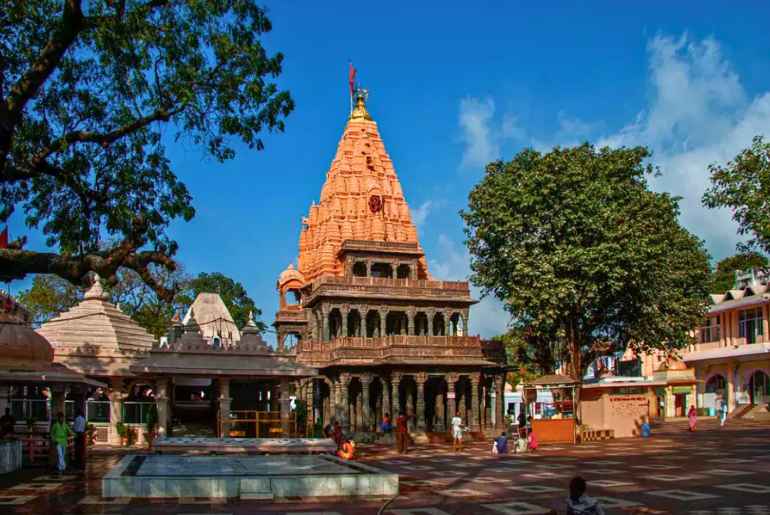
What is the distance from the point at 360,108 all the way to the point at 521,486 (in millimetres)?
52706

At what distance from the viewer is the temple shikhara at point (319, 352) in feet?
120

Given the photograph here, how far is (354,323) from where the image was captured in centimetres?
5722

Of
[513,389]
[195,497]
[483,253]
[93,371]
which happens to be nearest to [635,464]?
[195,497]

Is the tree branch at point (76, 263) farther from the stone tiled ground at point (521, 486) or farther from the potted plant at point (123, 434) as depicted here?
the potted plant at point (123, 434)

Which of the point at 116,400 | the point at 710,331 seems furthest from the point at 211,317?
the point at 710,331

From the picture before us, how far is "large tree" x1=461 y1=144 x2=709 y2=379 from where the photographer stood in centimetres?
3684

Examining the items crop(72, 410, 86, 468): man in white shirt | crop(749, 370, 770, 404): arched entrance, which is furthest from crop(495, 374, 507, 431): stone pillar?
crop(72, 410, 86, 468): man in white shirt

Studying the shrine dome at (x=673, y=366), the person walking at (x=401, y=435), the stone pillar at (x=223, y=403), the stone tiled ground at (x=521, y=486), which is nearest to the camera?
the stone tiled ground at (x=521, y=486)

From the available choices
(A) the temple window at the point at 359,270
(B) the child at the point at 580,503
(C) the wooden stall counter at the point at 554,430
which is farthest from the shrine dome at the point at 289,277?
(B) the child at the point at 580,503

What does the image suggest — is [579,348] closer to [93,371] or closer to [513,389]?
[93,371]

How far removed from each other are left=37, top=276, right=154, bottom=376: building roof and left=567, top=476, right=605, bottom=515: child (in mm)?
30736

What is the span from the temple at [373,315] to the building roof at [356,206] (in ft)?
0.32

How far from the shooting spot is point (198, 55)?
15.3 meters

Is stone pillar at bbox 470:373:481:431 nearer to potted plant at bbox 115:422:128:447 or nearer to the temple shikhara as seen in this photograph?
the temple shikhara
